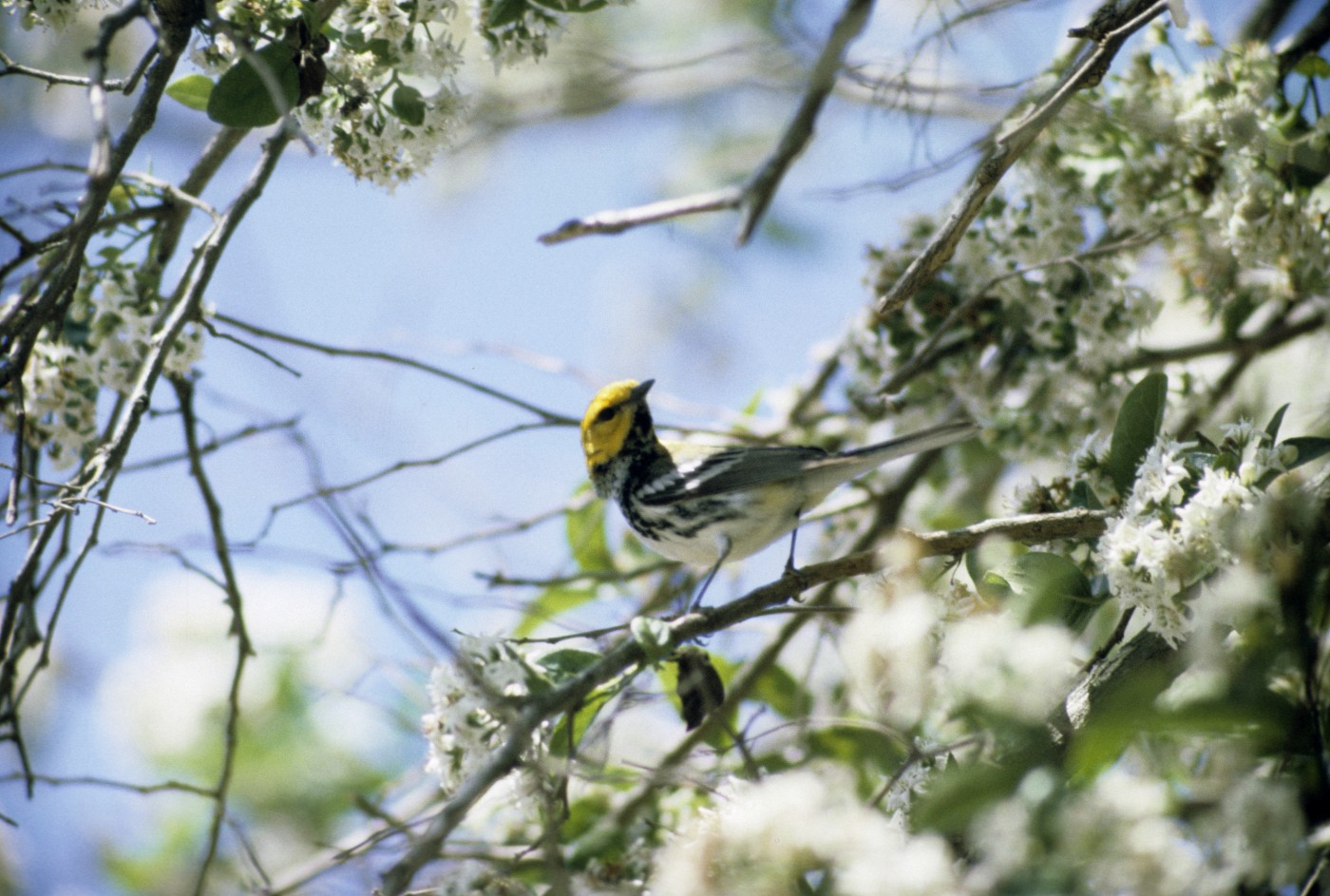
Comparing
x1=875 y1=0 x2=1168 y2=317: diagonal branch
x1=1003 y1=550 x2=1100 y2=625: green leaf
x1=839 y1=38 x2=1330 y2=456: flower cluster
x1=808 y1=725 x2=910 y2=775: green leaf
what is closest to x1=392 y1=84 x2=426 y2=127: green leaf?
x1=875 y1=0 x2=1168 y2=317: diagonal branch

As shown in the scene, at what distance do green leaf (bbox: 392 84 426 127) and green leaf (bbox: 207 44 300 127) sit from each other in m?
0.26

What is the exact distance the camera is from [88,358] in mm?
3408

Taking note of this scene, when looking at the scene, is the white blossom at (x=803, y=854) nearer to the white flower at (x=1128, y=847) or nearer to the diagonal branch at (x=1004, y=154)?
the white flower at (x=1128, y=847)

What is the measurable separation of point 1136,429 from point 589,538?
2499 mm

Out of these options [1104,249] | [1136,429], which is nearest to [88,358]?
[1136,429]

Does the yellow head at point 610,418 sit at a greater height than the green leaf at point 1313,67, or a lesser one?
greater

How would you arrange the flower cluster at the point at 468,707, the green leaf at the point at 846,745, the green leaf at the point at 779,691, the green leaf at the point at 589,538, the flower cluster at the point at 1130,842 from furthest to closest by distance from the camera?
the green leaf at the point at 589,538 < the green leaf at the point at 779,691 < the green leaf at the point at 846,745 < the flower cluster at the point at 468,707 < the flower cluster at the point at 1130,842

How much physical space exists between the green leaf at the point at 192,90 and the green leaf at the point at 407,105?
539mm

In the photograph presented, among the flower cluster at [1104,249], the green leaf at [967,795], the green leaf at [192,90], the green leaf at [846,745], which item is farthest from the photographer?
the green leaf at [846,745]

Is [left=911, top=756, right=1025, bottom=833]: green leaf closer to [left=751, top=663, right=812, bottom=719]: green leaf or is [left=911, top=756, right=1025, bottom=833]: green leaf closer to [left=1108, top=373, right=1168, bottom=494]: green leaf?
[left=1108, top=373, right=1168, bottom=494]: green leaf

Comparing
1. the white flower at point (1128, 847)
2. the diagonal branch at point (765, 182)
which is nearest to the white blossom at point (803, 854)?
the white flower at point (1128, 847)

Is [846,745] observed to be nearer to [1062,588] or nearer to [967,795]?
[1062,588]

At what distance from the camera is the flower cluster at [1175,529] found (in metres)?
2.31

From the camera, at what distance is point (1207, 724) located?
5.07ft
